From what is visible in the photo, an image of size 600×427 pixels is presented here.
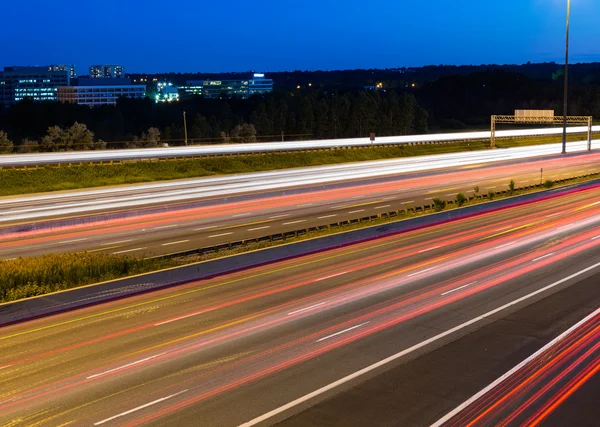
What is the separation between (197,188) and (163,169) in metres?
12.0

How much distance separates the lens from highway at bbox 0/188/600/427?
39.2ft

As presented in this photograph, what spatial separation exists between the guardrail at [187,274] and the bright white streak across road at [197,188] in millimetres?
16959

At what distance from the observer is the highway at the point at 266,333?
470 inches

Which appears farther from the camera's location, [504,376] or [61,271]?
[61,271]

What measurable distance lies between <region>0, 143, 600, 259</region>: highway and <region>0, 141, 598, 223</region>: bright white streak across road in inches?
2.3

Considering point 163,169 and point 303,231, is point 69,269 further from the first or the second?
point 163,169

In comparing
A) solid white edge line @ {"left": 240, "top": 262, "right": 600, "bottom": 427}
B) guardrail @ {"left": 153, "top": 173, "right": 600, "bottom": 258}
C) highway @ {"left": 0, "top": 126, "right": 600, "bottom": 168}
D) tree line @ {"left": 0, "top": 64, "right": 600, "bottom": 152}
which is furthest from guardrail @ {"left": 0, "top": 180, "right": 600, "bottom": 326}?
tree line @ {"left": 0, "top": 64, "right": 600, "bottom": 152}

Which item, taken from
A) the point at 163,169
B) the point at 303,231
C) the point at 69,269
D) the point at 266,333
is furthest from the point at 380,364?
the point at 163,169

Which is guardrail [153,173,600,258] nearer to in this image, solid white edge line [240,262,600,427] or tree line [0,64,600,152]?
solid white edge line [240,262,600,427]

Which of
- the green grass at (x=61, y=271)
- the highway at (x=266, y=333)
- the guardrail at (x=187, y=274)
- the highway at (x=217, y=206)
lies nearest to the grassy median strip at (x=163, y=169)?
the highway at (x=217, y=206)

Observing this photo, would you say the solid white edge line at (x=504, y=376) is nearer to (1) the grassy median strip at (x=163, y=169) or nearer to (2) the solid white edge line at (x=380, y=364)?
(2) the solid white edge line at (x=380, y=364)

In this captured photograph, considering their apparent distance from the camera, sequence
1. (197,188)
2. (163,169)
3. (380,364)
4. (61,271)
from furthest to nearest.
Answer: (163,169), (197,188), (61,271), (380,364)

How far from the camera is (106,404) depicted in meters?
11.8

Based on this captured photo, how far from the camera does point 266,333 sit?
15742mm
